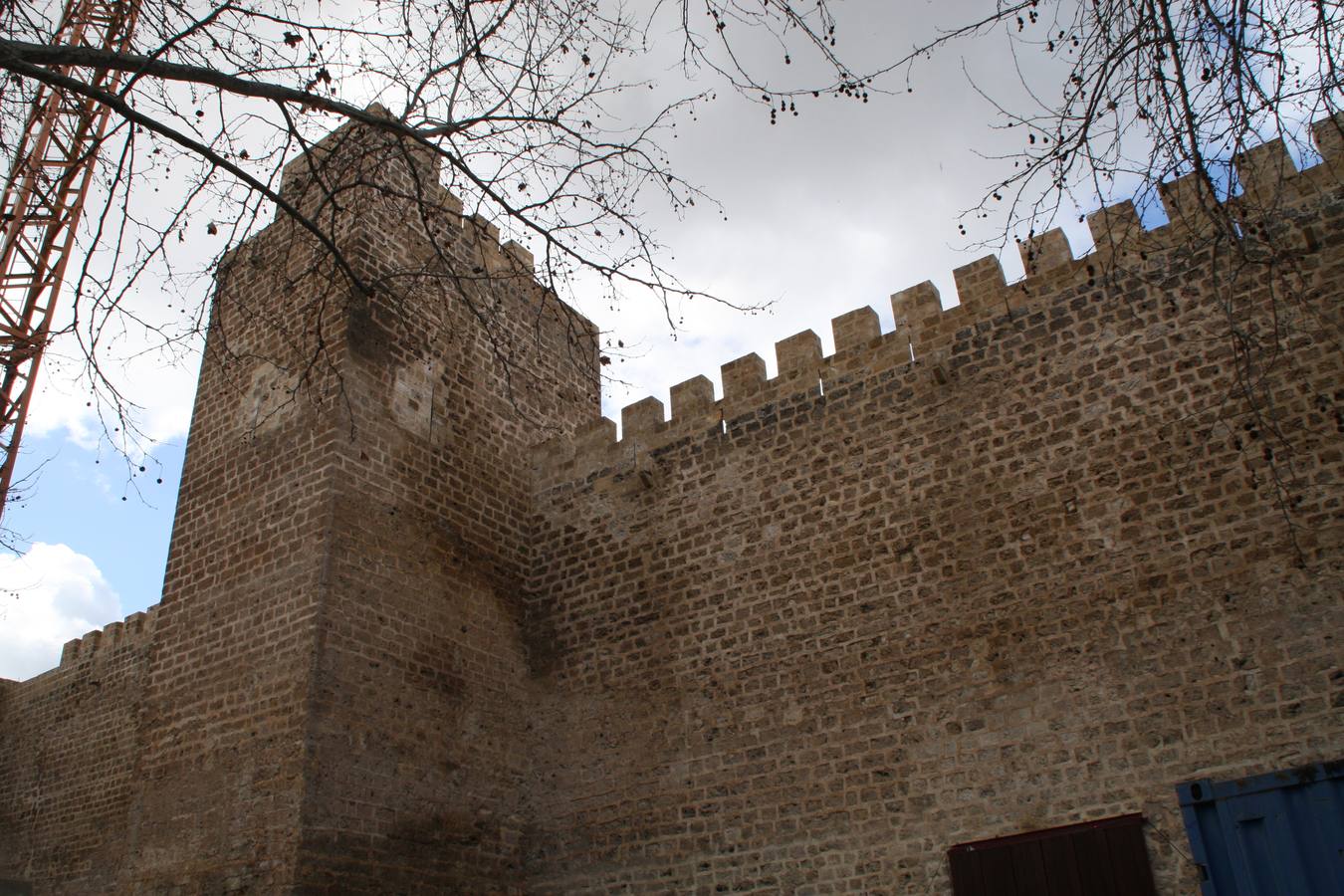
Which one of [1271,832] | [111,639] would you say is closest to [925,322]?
[1271,832]

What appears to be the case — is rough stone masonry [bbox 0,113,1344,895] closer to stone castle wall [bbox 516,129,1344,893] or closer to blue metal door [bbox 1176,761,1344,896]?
stone castle wall [bbox 516,129,1344,893]

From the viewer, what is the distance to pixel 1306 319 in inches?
272

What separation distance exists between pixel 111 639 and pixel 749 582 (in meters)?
9.83

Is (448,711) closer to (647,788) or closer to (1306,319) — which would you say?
(647,788)

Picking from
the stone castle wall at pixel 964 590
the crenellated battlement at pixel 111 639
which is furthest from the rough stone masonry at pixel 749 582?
the crenellated battlement at pixel 111 639

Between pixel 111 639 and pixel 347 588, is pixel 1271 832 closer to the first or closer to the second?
pixel 347 588

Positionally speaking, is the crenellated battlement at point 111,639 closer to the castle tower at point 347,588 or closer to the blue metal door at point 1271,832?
the castle tower at point 347,588

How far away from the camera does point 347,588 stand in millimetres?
8539

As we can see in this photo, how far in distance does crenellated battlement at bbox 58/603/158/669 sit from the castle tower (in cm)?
475

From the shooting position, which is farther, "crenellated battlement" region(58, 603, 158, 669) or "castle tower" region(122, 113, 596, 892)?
"crenellated battlement" region(58, 603, 158, 669)

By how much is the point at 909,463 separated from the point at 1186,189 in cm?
284

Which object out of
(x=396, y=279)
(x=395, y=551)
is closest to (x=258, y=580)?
(x=395, y=551)

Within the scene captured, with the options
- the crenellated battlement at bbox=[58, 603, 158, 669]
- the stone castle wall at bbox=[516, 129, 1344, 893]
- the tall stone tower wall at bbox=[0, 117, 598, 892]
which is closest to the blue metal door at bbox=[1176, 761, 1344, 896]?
the stone castle wall at bbox=[516, 129, 1344, 893]

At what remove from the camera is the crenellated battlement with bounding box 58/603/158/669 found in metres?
13.9
